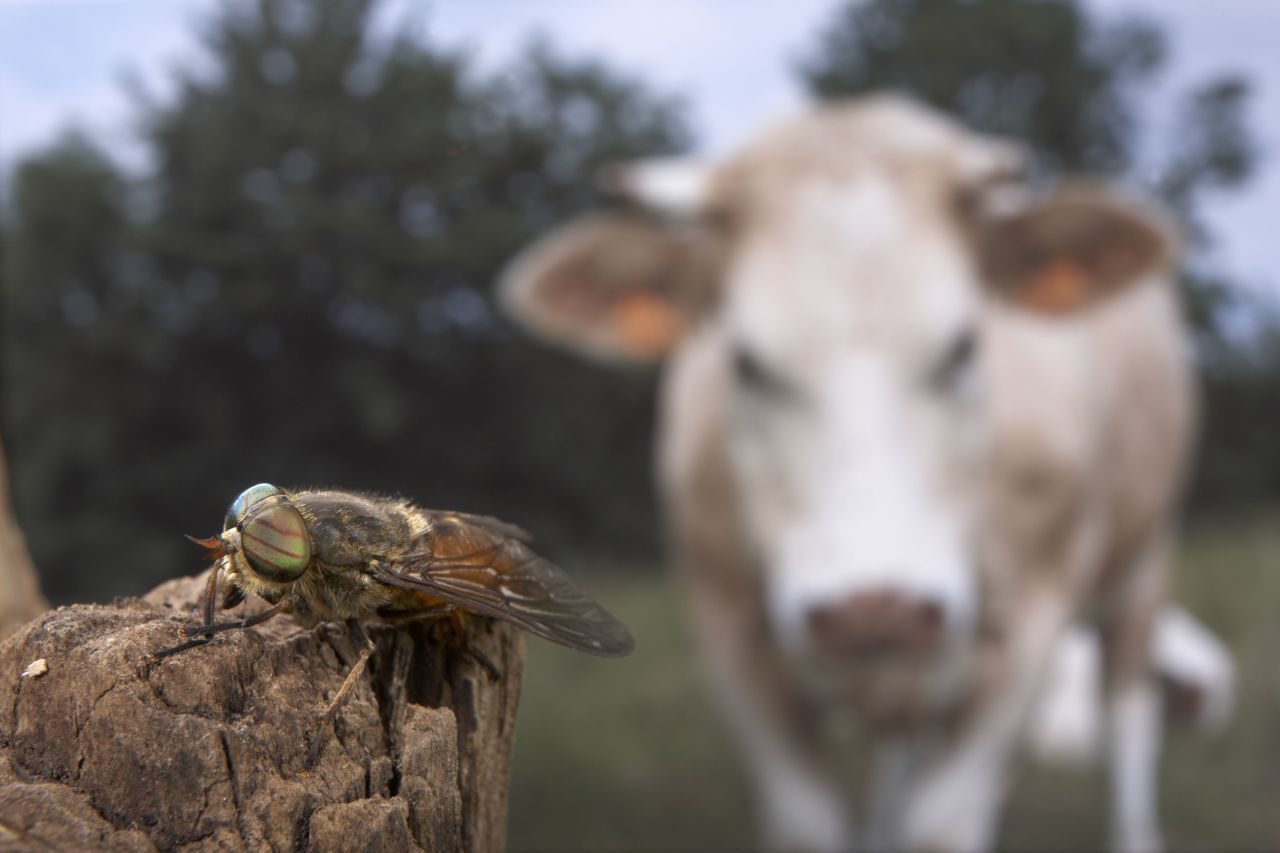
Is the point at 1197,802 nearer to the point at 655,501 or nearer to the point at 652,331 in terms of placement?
the point at 652,331

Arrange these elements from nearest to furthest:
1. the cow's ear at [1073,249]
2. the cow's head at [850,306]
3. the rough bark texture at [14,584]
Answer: the rough bark texture at [14,584] < the cow's head at [850,306] < the cow's ear at [1073,249]

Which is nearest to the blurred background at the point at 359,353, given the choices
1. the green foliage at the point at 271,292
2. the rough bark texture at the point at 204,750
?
the green foliage at the point at 271,292

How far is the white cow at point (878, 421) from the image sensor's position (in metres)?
2.45

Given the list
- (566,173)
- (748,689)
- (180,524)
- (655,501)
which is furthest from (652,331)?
(655,501)

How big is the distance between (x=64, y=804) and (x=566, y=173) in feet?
18.5

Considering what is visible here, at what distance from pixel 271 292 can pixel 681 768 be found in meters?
2.29

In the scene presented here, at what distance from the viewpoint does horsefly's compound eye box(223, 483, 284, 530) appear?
0.87 meters

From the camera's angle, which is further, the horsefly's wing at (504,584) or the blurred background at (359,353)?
the blurred background at (359,353)

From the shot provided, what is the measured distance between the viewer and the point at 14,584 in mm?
1326

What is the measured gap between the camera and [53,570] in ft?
14.6

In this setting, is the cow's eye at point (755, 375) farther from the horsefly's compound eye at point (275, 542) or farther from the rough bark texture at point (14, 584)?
the horsefly's compound eye at point (275, 542)

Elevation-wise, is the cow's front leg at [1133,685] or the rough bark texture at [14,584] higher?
the cow's front leg at [1133,685]

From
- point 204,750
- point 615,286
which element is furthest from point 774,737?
point 204,750

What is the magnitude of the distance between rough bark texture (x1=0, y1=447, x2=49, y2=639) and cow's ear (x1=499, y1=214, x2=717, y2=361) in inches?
74.7
